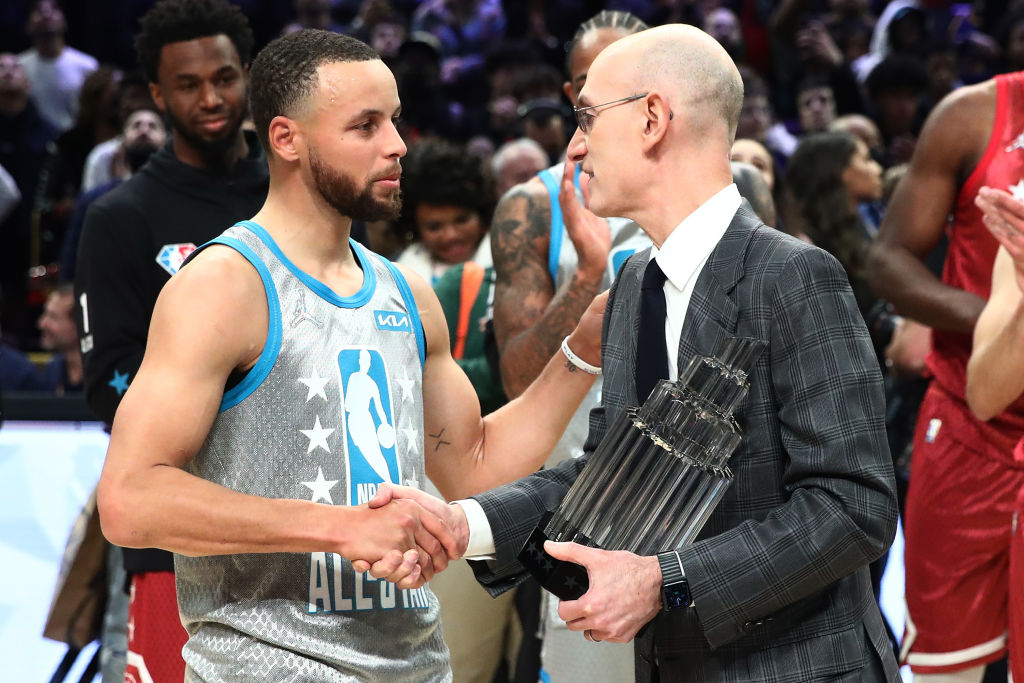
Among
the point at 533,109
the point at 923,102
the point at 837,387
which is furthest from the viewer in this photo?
the point at 923,102

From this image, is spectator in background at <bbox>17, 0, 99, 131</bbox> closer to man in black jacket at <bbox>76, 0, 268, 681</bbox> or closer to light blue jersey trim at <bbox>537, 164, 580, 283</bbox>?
man in black jacket at <bbox>76, 0, 268, 681</bbox>

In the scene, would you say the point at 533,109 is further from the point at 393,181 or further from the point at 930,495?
the point at 393,181

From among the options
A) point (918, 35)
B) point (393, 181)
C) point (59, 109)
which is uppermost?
point (393, 181)

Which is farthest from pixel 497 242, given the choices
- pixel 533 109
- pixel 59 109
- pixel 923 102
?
pixel 59 109

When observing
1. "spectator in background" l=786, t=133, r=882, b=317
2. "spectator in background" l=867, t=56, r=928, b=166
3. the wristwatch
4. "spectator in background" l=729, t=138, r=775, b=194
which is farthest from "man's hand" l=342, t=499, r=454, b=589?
"spectator in background" l=867, t=56, r=928, b=166

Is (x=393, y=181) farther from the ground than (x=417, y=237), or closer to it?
farther from the ground

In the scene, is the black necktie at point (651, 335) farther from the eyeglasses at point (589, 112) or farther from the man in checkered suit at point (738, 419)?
the eyeglasses at point (589, 112)

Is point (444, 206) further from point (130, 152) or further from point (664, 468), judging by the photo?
point (664, 468)

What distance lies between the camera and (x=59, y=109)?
11.0 m

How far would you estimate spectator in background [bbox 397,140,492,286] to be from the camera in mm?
5469

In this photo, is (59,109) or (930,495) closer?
(930,495)

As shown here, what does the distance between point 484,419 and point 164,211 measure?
1.22 m

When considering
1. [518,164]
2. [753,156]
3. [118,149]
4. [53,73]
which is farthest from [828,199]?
[53,73]

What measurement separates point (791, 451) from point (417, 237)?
369 cm
